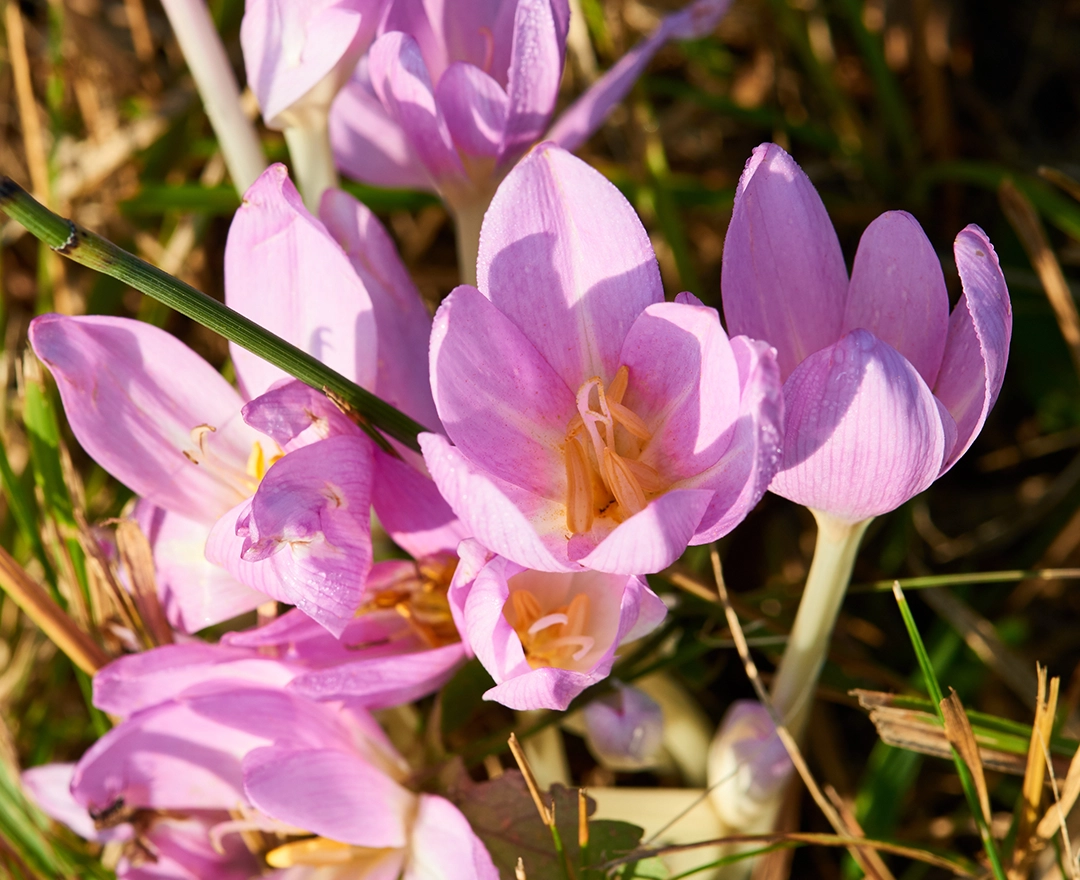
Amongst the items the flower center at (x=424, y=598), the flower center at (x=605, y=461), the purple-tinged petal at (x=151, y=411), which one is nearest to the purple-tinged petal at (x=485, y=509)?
the flower center at (x=605, y=461)

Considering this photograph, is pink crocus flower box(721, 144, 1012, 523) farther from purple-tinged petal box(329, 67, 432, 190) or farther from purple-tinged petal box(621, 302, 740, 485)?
purple-tinged petal box(329, 67, 432, 190)

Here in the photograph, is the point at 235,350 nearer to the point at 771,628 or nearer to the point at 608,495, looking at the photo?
the point at 608,495

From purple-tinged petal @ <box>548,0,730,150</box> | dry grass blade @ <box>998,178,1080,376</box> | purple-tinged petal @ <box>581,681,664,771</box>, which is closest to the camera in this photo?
purple-tinged petal @ <box>581,681,664,771</box>

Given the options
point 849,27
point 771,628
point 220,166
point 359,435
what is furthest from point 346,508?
point 849,27

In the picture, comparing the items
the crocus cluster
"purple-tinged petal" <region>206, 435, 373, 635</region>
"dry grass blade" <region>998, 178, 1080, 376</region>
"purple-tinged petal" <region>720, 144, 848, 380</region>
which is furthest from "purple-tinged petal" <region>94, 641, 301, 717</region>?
"dry grass blade" <region>998, 178, 1080, 376</region>

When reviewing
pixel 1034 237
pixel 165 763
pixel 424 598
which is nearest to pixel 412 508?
pixel 424 598

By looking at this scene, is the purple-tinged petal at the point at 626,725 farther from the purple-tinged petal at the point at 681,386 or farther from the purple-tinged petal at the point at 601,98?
the purple-tinged petal at the point at 601,98
